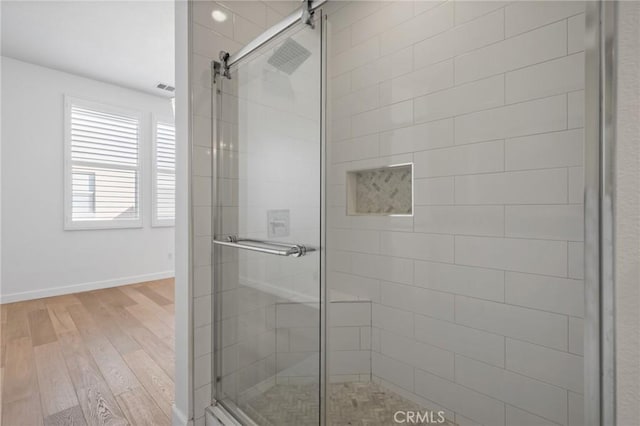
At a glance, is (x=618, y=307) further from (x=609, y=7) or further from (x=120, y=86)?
(x=120, y=86)

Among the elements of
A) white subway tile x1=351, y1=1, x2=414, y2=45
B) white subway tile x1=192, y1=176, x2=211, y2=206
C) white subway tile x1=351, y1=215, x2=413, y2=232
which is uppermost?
white subway tile x1=351, y1=1, x2=414, y2=45

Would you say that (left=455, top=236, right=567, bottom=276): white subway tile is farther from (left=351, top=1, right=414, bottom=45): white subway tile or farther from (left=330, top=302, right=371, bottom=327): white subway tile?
(left=351, top=1, right=414, bottom=45): white subway tile

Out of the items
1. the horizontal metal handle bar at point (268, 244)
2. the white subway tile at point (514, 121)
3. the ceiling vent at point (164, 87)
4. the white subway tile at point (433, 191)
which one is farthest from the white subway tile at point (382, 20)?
the ceiling vent at point (164, 87)

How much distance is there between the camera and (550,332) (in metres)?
1.26

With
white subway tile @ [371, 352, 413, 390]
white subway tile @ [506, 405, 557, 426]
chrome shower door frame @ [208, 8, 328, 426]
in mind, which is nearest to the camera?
chrome shower door frame @ [208, 8, 328, 426]

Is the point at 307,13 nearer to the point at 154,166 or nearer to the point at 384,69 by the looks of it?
the point at 384,69

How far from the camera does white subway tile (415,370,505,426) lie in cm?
141

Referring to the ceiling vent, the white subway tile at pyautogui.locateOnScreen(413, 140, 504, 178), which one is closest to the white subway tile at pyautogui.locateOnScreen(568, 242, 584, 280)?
the white subway tile at pyautogui.locateOnScreen(413, 140, 504, 178)

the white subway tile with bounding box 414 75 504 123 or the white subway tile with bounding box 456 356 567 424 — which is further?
the white subway tile with bounding box 414 75 504 123

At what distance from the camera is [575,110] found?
3.91 ft

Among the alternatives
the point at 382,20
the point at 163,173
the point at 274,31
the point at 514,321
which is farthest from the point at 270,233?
the point at 163,173

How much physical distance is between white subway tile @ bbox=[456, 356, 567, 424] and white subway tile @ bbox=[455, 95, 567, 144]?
1.08 metres

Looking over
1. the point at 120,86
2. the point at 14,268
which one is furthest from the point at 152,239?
the point at 120,86

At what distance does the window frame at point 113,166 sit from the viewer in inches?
143
